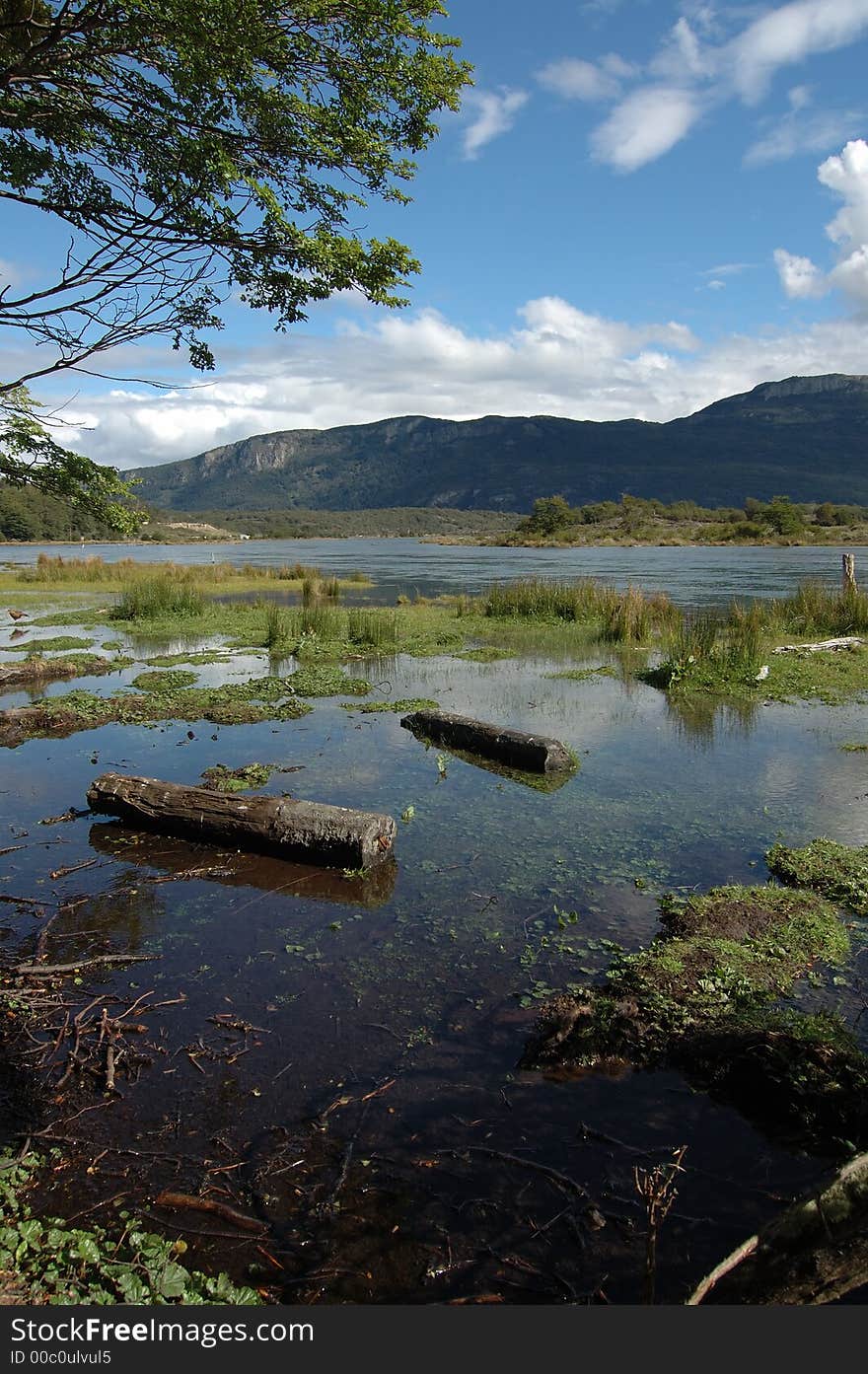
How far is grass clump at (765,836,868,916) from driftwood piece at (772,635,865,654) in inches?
420

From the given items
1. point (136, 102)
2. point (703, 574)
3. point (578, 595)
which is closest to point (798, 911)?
point (136, 102)

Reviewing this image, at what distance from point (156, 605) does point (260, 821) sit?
19199 millimetres

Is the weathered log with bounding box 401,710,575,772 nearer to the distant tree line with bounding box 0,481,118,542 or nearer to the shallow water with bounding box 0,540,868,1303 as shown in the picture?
the shallow water with bounding box 0,540,868,1303

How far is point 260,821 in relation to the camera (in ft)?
22.1

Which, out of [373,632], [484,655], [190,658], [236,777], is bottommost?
[236,777]

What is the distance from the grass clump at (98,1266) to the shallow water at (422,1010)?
0.15m

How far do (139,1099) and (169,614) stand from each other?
72.0ft

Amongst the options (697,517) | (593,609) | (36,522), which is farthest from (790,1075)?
(36,522)

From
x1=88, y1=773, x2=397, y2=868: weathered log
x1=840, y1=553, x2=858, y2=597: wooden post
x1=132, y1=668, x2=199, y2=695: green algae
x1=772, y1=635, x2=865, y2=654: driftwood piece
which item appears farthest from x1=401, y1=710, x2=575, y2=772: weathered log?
x1=840, y1=553, x2=858, y2=597: wooden post

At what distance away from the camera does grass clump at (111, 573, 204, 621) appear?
77.8ft

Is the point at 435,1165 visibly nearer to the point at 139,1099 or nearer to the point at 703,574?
the point at 139,1099

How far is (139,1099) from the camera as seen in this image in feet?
12.3

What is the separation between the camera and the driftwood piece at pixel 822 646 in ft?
53.1

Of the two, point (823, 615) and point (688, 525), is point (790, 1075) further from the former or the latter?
point (688, 525)
